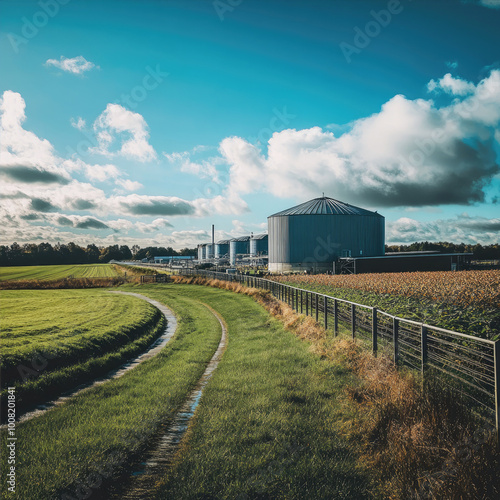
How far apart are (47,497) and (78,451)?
3.73ft

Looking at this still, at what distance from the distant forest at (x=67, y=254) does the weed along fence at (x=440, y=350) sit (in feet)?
423

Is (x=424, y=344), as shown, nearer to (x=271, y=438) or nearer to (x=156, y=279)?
(x=271, y=438)

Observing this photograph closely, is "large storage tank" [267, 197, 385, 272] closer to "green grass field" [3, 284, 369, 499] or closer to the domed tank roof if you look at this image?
the domed tank roof

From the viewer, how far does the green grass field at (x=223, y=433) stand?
495cm

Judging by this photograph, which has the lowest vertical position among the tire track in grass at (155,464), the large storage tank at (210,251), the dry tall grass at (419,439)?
the tire track in grass at (155,464)

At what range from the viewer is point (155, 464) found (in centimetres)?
575

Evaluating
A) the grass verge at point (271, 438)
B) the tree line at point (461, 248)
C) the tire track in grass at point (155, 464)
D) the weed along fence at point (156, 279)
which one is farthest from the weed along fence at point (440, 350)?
Answer: the tree line at point (461, 248)

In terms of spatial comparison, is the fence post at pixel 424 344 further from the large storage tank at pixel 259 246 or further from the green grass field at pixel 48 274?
the large storage tank at pixel 259 246

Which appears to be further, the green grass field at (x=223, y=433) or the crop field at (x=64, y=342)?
the crop field at (x=64, y=342)

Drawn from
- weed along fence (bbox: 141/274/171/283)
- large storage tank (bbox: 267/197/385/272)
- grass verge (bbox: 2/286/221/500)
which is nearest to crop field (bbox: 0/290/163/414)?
grass verge (bbox: 2/286/221/500)

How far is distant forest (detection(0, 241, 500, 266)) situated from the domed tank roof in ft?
150

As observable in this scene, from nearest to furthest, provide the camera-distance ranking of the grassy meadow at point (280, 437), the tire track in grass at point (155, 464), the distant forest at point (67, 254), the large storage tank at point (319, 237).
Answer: the grassy meadow at point (280, 437)
the tire track in grass at point (155, 464)
the large storage tank at point (319, 237)
the distant forest at point (67, 254)

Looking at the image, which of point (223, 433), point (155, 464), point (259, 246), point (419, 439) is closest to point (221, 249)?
point (259, 246)

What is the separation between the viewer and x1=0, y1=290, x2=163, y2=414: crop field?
33.4ft
